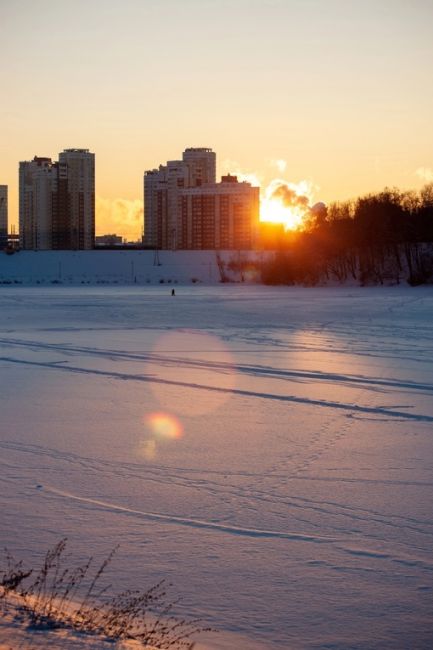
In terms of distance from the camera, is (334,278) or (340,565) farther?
(334,278)

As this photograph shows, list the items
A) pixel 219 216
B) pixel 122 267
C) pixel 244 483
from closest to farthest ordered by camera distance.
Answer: pixel 244 483 → pixel 122 267 → pixel 219 216

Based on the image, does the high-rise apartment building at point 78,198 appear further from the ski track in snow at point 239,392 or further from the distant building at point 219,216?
the ski track in snow at point 239,392

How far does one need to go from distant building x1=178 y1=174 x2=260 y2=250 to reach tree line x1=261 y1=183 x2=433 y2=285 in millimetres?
60230

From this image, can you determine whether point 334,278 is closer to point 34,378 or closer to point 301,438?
point 34,378

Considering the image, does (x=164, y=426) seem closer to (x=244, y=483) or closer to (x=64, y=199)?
(x=244, y=483)

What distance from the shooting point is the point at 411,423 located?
991 centimetres

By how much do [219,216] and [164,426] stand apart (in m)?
122

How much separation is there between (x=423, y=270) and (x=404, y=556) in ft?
184

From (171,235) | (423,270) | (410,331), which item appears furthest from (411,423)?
(171,235)

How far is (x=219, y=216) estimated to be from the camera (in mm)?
130625

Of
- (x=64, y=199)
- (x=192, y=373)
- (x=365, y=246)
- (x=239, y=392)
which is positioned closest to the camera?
(x=239, y=392)

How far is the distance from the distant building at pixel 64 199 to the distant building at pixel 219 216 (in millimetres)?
16921

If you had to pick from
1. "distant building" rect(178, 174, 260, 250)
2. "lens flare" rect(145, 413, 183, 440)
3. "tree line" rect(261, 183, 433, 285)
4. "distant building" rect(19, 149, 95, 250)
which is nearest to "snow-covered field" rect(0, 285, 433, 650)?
"lens flare" rect(145, 413, 183, 440)

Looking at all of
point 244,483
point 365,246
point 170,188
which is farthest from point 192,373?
point 170,188
